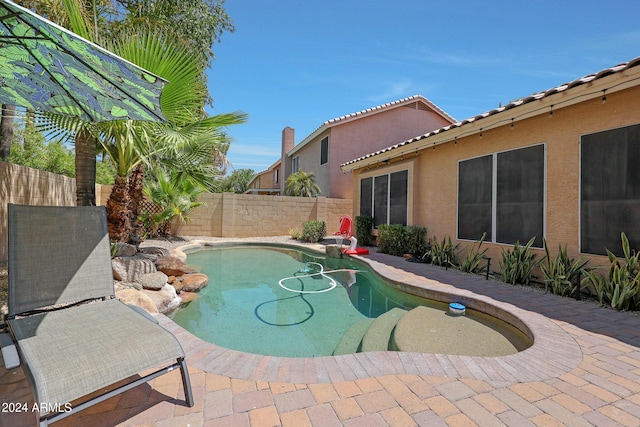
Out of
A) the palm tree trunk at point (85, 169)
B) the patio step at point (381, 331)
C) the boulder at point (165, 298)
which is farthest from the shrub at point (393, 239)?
the palm tree trunk at point (85, 169)

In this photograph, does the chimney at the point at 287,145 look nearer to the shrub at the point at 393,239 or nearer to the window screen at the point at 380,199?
the window screen at the point at 380,199

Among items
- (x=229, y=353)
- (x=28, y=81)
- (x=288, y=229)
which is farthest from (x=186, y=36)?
(x=229, y=353)

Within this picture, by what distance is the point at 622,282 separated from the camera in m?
4.77

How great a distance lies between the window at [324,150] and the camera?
65.2 ft

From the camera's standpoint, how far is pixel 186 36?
1316 centimetres

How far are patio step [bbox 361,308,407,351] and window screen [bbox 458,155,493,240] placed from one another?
3.74 m

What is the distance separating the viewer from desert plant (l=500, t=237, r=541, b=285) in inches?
249

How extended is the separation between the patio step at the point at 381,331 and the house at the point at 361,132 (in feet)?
47.2

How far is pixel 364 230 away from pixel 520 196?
22.3ft

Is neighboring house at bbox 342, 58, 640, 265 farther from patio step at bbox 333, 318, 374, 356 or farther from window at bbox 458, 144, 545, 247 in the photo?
patio step at bbox 333, 318, 374, 356

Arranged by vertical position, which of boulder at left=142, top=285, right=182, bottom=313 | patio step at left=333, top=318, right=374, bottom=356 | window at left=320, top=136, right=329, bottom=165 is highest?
window at left=320, top=136, right=329, bottom=165

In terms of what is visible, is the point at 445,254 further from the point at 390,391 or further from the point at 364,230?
the point at 390,391

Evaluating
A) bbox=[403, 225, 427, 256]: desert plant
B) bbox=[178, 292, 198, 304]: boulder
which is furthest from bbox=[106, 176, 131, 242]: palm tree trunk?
bbox=[403, 225, 427, 256]: desert plant

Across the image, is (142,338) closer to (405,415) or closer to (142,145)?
(405,415)
